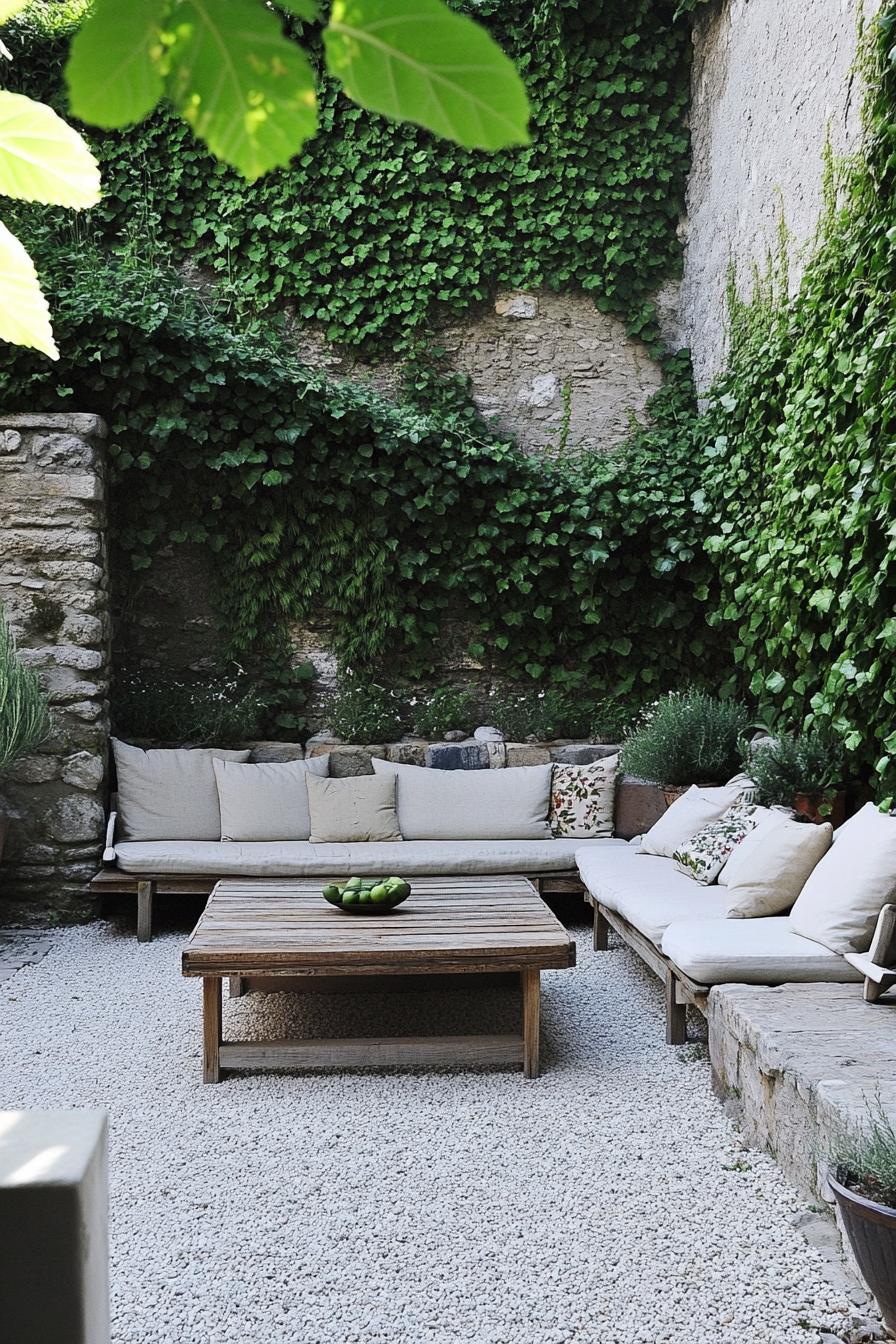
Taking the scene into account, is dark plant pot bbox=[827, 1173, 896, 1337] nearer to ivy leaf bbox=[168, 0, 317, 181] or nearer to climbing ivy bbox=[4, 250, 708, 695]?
ivy leaf bbox=[168, 0, 317, 181]

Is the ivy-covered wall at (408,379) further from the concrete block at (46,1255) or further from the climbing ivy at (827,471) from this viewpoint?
the concrete block at (46,1255)

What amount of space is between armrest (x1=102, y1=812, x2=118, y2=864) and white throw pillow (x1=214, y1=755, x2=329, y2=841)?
49 centimetres

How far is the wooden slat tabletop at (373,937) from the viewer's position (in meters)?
3.23

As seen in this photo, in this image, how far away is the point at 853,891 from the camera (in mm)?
3121

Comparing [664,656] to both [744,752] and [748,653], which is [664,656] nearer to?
[748,653]

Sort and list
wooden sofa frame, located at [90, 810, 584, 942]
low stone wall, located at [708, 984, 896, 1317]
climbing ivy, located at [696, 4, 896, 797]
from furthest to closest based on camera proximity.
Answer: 1. wooden sofa frame, located at [90, 810, 584, 942]
2. climbing ivy, located at [696, 4, 896, 797]
3. low stone wall, located at [708, 984, 896, 1317]

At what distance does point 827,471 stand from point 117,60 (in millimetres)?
4280

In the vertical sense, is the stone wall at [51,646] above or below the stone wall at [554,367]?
below

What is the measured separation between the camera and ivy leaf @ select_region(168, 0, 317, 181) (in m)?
0.38

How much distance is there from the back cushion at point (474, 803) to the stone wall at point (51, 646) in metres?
1.47

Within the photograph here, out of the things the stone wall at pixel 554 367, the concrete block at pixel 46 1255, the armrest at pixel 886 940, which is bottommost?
the armrest at pixel 886 940

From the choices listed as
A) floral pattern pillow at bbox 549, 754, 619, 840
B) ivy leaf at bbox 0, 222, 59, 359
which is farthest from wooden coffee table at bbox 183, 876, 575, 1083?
ivy leaf at bbox 0, 222, 59, 359

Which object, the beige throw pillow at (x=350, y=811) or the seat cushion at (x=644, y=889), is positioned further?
the beige throw pillow at (x=350, y=811)

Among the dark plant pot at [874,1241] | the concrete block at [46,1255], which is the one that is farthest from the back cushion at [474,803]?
the concrete block at [46,1255]
